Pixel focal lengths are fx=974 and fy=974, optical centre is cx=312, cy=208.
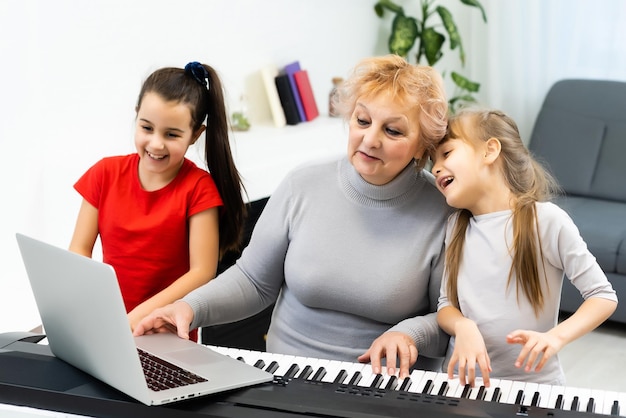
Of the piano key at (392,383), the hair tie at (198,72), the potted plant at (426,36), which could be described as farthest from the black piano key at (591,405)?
the potted plant at (426,36)

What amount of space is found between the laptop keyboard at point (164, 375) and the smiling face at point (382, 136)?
22.5 inches

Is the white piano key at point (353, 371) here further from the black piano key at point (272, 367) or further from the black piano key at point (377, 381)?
the black piano key at point (272, 367)

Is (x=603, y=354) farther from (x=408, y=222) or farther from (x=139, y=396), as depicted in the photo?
(x=139, y=396)

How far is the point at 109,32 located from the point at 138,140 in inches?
56.0

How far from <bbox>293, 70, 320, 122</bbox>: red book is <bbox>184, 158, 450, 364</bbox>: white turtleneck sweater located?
2.12 m

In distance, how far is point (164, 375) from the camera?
5.39 ft

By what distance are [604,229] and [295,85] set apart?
1434mm

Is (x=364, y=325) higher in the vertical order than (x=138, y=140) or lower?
lower

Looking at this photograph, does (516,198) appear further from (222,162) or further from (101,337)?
(101,337)

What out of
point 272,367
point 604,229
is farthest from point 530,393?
point 604,229

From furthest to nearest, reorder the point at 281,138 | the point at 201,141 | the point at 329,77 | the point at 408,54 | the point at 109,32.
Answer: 1. the point at 408,54
2. the point at 329,77
3. the point at 281,138
4. the point at 109,32
5. the point at 201,141

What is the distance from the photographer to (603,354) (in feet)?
12.1

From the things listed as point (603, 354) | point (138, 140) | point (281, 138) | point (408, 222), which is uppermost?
point (138, 140)

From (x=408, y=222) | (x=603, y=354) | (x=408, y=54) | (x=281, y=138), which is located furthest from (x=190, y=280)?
(x=408, y=54)
